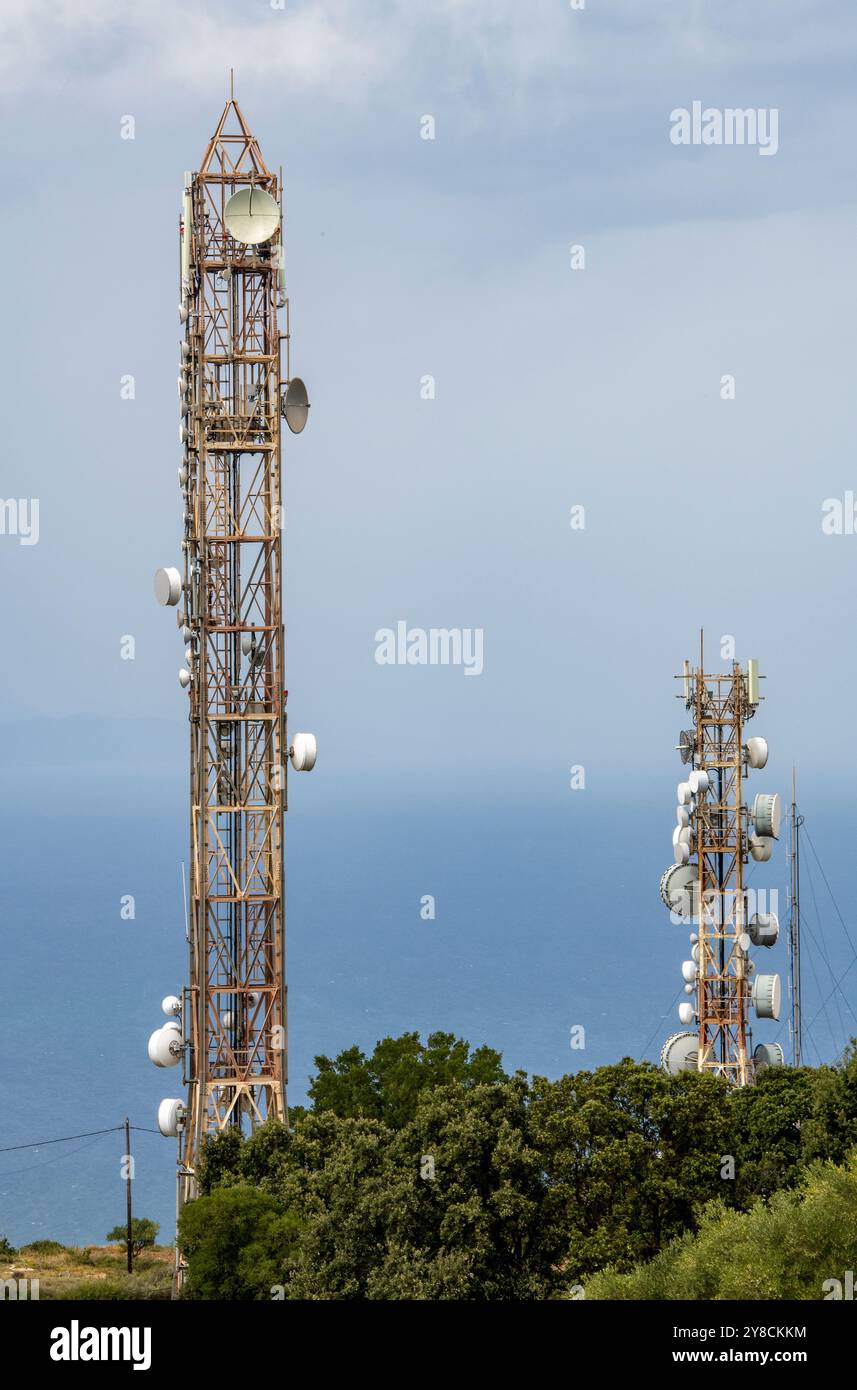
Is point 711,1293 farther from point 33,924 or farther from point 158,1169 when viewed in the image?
point 33,924

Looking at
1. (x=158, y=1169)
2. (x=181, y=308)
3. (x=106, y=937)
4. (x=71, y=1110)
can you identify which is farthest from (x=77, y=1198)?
(x=106, y=937)

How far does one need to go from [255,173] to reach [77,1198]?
61.3 meters

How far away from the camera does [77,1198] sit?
288ft

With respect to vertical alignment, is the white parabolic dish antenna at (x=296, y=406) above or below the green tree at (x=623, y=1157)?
above

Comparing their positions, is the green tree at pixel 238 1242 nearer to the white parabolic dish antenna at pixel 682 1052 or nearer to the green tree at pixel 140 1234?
the white parabolic dish antenna at pixel 682 1052

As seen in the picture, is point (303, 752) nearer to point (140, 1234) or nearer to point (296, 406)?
point (296, 406)

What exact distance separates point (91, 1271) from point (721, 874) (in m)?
13.3

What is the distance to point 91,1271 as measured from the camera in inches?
1481

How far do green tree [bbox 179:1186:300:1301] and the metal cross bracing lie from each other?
5.20m

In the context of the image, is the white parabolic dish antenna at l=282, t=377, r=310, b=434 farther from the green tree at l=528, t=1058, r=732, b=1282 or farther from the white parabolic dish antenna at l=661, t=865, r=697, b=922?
the green tree at l=528, t=1058, r=732, b=1282

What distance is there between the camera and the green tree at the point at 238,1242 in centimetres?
2833

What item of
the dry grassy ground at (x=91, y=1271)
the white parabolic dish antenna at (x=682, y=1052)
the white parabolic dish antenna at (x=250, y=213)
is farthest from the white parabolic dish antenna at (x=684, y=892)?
the white parabolic dish antenna at (x=250, y=213)

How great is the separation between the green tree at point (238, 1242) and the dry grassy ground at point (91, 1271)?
293 cm
